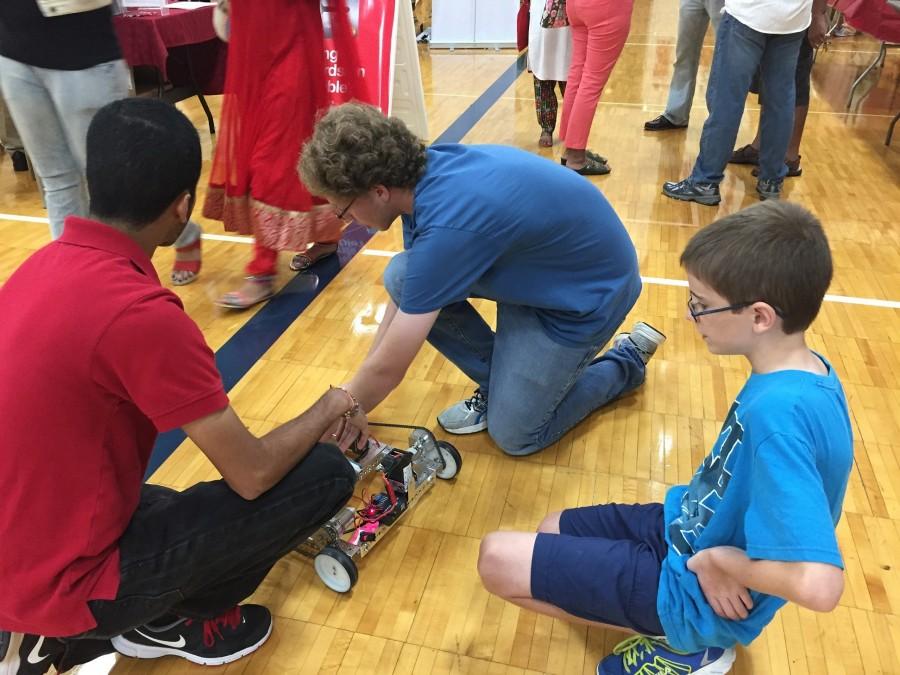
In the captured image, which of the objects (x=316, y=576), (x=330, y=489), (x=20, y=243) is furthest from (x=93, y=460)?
(x=20, y=243)

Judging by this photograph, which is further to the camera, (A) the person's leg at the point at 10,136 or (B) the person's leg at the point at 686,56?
(B) the person's leg at the point at 686,56

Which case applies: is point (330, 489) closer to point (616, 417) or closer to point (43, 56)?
point (616, 417)

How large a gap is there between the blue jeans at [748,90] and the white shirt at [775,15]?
42mm

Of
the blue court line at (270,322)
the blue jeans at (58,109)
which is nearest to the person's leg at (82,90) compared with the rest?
the blue jeans at (58,109)

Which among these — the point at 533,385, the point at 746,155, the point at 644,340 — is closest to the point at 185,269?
the point at 533,385

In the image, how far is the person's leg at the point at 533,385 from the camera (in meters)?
1.77

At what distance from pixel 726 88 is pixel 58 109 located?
272 centimetres

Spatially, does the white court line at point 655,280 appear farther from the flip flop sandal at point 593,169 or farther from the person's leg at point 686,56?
the person's leg at point 686,56

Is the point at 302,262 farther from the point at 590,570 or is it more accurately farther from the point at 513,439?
the point at 590,570

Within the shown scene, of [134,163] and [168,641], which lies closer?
[134,163]

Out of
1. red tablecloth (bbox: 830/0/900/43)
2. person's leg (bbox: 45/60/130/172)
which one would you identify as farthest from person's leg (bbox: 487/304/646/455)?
red tablecloth (bbox: 830/0/900/43)

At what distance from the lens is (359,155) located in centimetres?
143

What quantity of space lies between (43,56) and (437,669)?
202cm

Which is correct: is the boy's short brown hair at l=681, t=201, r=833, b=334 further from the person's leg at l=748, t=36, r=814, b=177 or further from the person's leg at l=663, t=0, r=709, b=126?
the person's leg at l=663, t=0, r=709, b=126
